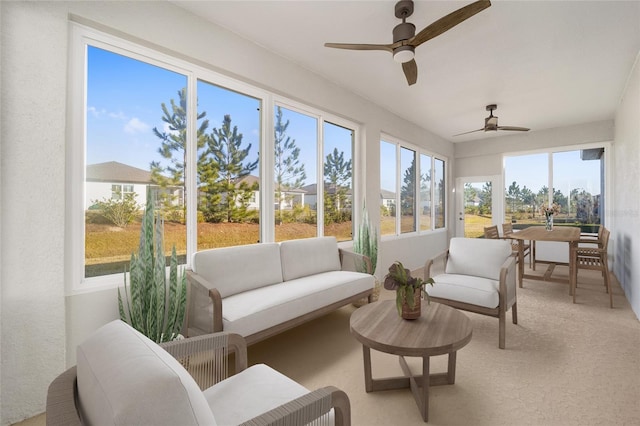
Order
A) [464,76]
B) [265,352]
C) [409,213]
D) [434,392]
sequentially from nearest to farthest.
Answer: [434,392] → [265,352] → [464,76] → [409,213]

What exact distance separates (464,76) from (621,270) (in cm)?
378

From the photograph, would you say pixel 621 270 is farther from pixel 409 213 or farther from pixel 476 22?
pixel 476 22

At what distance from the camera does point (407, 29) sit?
2445mm

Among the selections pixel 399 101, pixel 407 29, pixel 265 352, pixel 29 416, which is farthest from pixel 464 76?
pixel 29 416

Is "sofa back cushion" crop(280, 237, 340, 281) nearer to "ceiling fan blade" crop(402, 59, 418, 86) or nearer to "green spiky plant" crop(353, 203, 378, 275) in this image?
"green spiky plant" crop(353, 203, 378, 275)

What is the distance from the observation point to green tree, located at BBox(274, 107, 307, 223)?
3.58 m

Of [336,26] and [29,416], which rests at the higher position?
[336,26]

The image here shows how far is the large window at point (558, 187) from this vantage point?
20.1ft

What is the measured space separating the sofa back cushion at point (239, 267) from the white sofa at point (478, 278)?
5.17 ft

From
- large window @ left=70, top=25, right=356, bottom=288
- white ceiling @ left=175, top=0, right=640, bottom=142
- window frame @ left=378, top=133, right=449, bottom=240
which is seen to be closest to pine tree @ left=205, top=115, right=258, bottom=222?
large window @ left=70, top=25, right=356, bottom=288

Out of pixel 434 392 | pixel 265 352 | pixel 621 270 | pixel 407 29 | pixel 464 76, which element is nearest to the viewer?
pixel 434 392

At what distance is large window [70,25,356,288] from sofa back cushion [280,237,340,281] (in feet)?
1.22

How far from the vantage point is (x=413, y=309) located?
206 centimetres

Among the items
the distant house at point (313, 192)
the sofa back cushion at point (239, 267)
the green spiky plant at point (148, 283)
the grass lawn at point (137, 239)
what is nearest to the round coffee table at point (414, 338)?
the sofa back cushion at point (239, 267)
